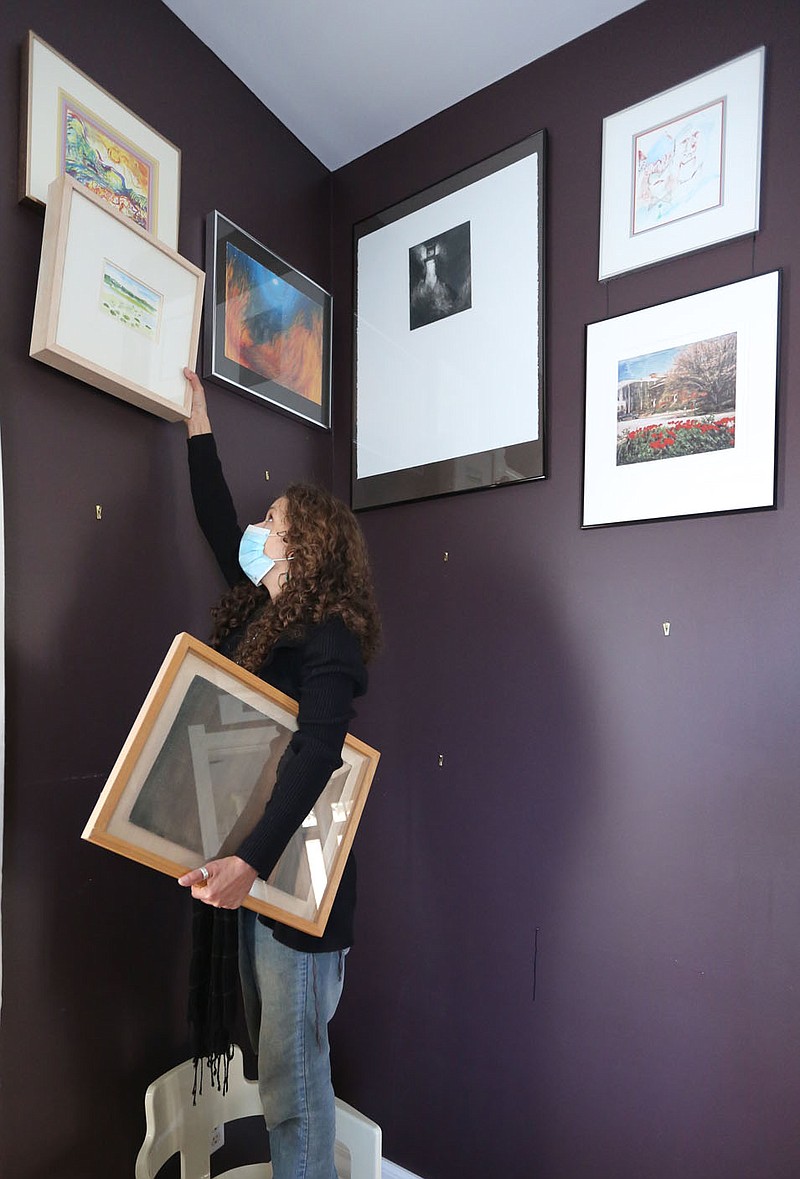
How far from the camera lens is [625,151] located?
60.6 inches

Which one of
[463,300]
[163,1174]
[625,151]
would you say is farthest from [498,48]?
[163,1174]

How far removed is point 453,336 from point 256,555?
0.76 m

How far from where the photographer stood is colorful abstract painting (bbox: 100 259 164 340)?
131 cm

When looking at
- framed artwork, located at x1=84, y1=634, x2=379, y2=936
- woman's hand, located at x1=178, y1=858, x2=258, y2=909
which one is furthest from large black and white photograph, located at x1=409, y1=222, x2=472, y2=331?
woman's hand, located at x1=178, y1=858, x2=258, y2=909

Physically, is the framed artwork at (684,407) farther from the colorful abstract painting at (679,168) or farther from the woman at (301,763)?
the woman at (301,763)

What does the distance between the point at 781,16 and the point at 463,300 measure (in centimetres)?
77

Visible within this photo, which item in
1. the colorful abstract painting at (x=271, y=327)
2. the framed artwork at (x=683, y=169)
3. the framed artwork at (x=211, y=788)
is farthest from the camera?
the colorful abstract painting at (x=271, y=327)

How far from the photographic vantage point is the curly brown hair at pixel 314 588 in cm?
131

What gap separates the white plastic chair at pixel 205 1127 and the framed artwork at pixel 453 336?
131cm

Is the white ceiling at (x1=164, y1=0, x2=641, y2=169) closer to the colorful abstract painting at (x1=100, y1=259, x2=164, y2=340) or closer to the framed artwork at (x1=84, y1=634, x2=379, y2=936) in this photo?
the colorful abstract painting at (x1=100, y1=259, x2=164, y2=340)

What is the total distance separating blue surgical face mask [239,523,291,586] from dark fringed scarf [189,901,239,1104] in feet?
2.00

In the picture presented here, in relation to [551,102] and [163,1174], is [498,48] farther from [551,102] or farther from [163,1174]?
[163,1174]

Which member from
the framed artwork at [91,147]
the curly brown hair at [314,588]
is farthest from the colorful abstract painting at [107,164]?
the curly brown hair at [314,588]

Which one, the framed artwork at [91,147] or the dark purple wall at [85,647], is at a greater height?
the framed artwork at [91,147]
